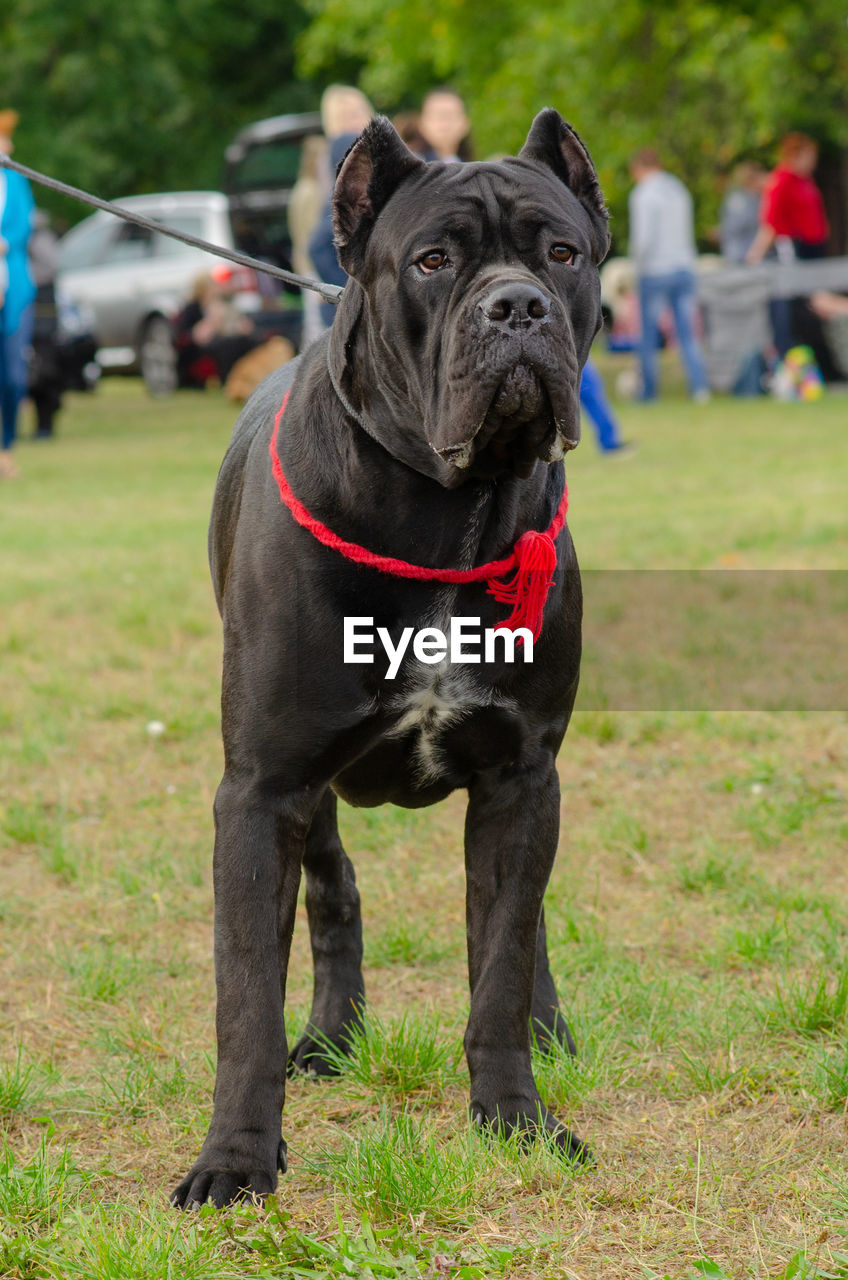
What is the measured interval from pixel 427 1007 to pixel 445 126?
642cm

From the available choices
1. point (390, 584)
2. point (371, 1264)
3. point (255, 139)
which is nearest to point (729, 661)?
point (390, 584)

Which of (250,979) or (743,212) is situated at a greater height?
(743,212)

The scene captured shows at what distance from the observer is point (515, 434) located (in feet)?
8.90

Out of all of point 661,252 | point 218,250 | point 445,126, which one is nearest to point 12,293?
point 445,126

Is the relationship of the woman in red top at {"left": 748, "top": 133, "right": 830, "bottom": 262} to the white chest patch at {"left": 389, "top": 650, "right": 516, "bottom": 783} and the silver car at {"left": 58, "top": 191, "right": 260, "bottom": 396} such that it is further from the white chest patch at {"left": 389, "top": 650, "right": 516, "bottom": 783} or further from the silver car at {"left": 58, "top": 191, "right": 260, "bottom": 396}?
the white chest patch at {"left": 389, "top": 650, "right": 516, "bottom": 783}

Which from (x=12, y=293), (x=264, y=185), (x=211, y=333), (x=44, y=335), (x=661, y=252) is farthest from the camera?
(x=264, y=185)

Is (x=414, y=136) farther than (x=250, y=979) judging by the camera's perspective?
Yes

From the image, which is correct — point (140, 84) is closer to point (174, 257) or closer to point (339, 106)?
point (174, 257)

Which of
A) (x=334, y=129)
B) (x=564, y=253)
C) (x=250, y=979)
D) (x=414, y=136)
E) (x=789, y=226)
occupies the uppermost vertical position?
(x=789, y=226)

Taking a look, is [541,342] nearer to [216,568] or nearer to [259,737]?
[259,737]

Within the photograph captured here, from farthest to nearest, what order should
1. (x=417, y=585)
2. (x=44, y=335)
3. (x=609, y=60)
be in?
(x=609, y=60)
(x=44, y=335)
(x=417, y=585)

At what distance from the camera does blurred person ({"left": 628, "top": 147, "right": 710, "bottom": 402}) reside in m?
16.2

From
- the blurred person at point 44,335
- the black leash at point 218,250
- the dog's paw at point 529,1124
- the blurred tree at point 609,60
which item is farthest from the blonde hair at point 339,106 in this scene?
the blurred tree at point 609,60

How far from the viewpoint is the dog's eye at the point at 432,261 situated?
2689mm
